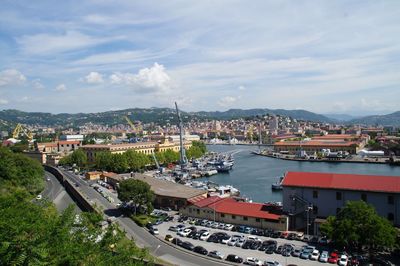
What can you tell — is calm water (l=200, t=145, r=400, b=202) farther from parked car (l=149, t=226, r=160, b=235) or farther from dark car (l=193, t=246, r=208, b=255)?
dark car (l=193, t=246, r=208, b=255)

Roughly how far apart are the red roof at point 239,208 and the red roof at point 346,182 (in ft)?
3.11

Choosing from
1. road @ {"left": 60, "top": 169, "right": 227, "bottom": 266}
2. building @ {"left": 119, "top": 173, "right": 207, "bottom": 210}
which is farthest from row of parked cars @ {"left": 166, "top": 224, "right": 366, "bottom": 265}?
building @ {"left": 119, "top": 173, "right": 207, "bottom": 210}

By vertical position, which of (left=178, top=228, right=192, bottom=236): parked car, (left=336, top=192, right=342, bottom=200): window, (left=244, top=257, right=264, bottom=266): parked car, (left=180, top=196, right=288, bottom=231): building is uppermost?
(left=336, top=192, right=342, bottom=200): window

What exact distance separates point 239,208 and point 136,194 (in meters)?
3.05

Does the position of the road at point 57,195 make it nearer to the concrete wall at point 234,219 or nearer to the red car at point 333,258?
the concrete wall at point 234,219

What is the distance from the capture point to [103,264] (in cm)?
434

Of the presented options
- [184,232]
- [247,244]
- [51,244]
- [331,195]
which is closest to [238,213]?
[184,232]

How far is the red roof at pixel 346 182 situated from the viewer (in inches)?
362

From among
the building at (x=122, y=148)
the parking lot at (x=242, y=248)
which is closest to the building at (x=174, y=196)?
the parking lot at (x=242, y=248)

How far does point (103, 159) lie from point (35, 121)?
100 meters

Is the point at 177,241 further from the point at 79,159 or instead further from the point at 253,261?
the point at 79,159

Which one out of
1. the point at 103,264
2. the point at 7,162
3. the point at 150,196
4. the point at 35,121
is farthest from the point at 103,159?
the point at 35,121

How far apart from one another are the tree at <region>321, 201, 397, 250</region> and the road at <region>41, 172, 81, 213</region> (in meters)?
7.81

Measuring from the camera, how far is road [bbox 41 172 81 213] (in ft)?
42.3
